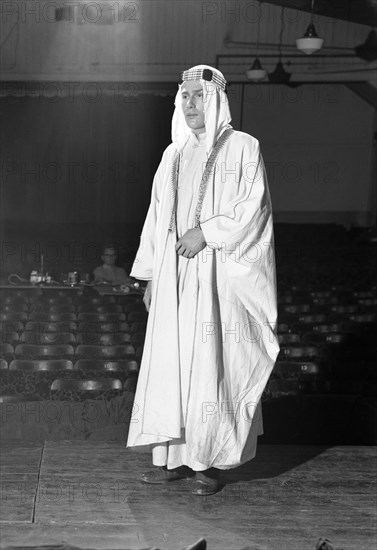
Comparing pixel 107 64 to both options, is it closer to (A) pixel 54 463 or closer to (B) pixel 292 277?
(B) pixel 292 277

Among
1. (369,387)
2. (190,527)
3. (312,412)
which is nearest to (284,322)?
(369,387)

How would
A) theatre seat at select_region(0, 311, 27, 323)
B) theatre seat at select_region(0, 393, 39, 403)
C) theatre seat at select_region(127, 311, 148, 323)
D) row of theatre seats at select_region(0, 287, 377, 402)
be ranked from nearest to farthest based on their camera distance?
theatre seat at select_region(0, 393, 39, 403), row of theatre seats at select_region(0, 287, 377, 402), theatre seat at select_region(127, 311, 148, 323), theatre seat at select_region(0, 311, 27, 323)

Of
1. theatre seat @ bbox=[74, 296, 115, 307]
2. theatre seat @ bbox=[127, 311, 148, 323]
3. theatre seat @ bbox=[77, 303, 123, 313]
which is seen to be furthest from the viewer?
theatre seat @ bbox=[74, 296, 115, 307]

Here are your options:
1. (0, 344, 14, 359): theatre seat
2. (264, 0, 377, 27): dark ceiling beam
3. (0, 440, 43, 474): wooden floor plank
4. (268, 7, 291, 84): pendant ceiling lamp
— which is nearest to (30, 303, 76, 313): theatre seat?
(0, 344, 14, 359): theatre seat

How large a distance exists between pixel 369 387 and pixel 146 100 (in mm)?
3833

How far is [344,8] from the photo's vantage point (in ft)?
27.7

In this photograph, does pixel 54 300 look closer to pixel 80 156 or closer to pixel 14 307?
pixel 14 307

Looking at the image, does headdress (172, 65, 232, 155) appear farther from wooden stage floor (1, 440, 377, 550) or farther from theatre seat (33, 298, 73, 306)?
theatre seat (33, 298, 73, 306)

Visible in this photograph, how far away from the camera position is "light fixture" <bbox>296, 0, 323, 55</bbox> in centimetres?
851

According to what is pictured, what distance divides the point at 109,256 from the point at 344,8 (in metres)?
2.87

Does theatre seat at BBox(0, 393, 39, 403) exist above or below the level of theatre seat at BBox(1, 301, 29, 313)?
below

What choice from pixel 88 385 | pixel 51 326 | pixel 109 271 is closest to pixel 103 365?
pixel 88 385

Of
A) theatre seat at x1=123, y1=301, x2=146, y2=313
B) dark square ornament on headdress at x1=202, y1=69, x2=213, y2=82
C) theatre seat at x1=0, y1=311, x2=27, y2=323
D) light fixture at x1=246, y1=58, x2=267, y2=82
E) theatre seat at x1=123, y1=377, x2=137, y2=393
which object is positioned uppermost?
light fixture at x1=246, y1=58, x2=267, y2=82

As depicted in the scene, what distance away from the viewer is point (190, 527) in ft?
10.9
